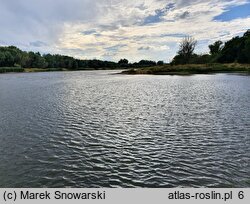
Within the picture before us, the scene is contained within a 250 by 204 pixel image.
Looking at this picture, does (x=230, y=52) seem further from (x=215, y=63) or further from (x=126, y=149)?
(x=126, y=149)

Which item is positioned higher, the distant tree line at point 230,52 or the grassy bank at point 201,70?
the distant tree line at point 230,52

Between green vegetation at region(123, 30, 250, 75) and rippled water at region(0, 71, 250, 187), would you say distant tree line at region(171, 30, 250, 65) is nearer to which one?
green vegetation at region(123, 30, 250, 75)

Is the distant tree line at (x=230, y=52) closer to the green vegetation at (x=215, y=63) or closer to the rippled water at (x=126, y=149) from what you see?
the green vegetation at (x=215, y=63)

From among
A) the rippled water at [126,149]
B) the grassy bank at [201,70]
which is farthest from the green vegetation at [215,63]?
the rippled water at [126,149]

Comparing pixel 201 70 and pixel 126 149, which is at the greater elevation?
pixel 201 70

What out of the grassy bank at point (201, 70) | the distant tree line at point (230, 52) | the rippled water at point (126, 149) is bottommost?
the rippled water at point (126, 149)

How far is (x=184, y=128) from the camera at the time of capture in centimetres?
2023

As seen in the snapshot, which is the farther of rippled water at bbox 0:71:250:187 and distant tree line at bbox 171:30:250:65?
distant tree line at bbox 171:30:250:65

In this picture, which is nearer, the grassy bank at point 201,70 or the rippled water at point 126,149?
the rippled water at point 126,149

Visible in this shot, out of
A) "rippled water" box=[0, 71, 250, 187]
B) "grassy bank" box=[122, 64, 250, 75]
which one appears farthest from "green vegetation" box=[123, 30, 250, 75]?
"rippled water" box=[0, 71, 250, 187]

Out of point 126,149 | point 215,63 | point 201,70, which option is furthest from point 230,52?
point 126,149

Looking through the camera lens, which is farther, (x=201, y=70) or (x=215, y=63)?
(x=215, y=63)

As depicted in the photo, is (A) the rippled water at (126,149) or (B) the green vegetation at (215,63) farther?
(B) the green vegetation at (215,63)
